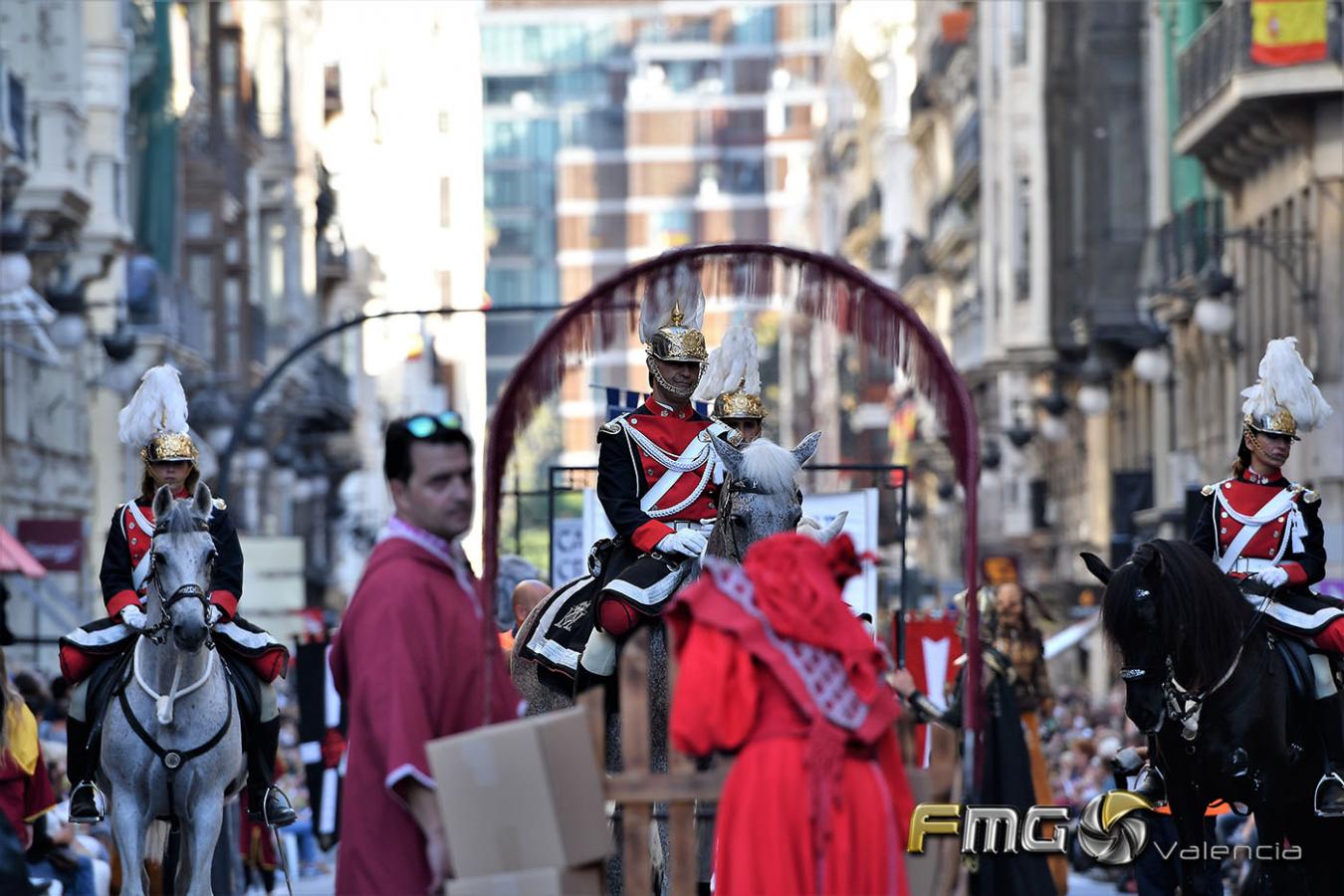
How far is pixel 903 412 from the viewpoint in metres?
96.4

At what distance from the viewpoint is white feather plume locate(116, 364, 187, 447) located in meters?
16.4

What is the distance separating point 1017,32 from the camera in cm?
6438

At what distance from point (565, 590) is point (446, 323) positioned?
150m

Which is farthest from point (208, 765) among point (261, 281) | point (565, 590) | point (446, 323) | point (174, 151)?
point (446, 323)

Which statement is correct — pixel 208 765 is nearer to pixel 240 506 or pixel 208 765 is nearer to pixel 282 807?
pixel 282 807

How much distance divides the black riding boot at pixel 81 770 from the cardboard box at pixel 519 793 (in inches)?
244

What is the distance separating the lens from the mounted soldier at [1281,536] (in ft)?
52.7

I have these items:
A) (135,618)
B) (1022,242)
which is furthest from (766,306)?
(1022,242)

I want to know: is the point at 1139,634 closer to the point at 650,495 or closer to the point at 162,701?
the point at 650,495

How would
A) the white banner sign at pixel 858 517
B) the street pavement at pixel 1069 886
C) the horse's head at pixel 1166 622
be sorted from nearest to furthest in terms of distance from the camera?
the horse's head at pixel 1166 622, the white banner sign at pixel 858 517, the street pavement at pixel 1069 886

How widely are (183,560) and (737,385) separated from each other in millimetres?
3173

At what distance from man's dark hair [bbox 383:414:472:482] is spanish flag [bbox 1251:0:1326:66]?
1142 inches

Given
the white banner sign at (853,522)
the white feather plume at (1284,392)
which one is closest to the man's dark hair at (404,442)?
the white feather plume at (1284,392)

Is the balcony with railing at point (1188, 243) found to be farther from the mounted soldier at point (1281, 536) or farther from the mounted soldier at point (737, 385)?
the mounted soldier at point (737, 385)
